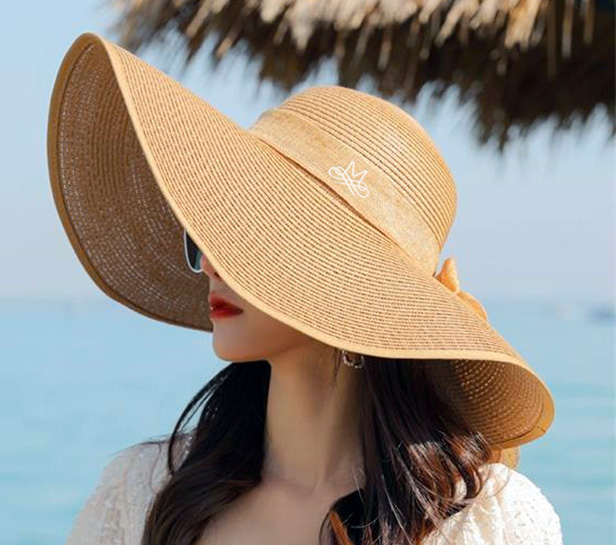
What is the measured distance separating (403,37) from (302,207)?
1.71 m

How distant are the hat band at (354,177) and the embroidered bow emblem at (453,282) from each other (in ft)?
0.12

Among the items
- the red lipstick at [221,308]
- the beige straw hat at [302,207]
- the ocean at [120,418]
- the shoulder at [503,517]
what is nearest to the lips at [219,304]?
the red lipstick at [221,308]

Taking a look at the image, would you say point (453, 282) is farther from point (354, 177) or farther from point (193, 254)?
point (193, 254)

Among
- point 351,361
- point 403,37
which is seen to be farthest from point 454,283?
point 403,37

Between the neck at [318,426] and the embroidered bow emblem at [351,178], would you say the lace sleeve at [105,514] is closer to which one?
the neck at [318,426]

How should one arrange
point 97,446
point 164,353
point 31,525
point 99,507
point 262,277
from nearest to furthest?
point 262,277 < point 99,507 < point 31,525 < point 97,446 < point 164,353

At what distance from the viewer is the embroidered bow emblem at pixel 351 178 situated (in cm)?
144

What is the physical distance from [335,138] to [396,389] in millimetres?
318

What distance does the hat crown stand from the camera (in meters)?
1.48

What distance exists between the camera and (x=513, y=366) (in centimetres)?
151

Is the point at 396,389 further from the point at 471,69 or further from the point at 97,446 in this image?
the point at 97,446

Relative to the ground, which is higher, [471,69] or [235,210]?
[471,69]

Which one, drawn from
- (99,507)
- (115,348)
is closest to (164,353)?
(115,348)

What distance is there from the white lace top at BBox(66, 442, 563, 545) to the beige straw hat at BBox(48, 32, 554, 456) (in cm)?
8
